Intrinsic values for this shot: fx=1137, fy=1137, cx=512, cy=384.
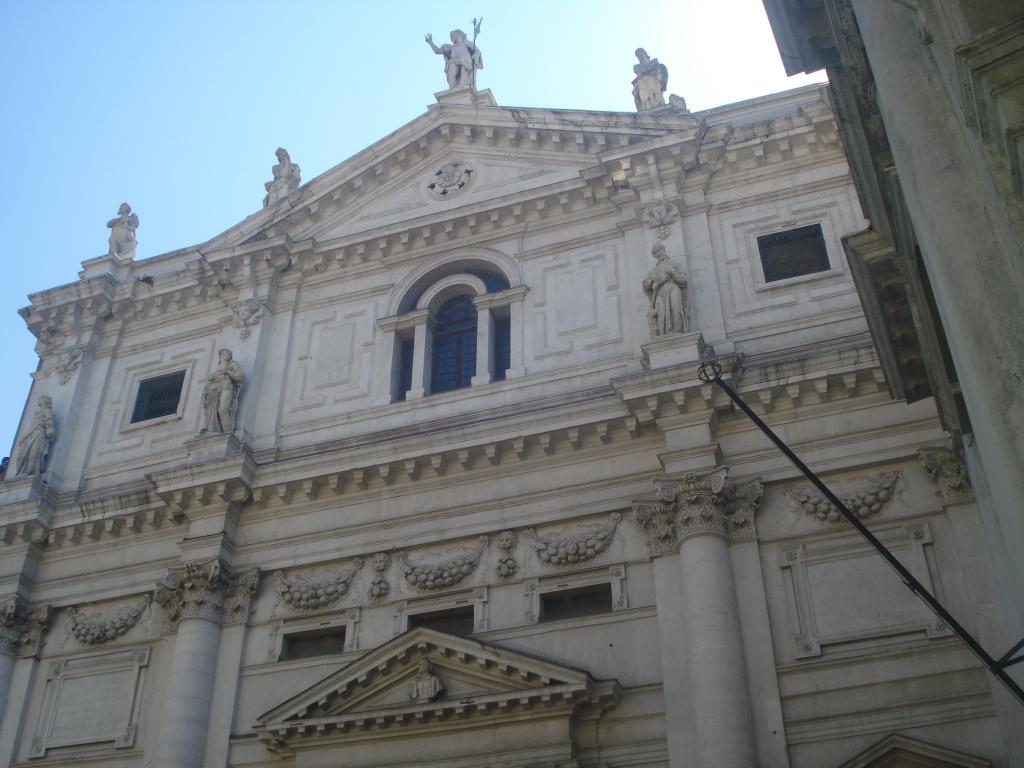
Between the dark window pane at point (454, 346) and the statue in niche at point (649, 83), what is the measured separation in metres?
5.21

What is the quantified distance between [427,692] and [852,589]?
6.06m

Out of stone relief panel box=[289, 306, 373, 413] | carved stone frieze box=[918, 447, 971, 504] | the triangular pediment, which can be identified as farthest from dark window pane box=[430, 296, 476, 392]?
carved stone frieze box=[918, 447, 971, 504]

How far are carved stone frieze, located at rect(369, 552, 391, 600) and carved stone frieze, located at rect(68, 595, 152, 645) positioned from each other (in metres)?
→ 4.19

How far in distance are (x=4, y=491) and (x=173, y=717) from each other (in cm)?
643

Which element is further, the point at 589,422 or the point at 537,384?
the point at 537,384

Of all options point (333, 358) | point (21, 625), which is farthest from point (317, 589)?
point (21, 625)

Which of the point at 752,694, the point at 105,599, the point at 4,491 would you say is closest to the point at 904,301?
the point at 752,694

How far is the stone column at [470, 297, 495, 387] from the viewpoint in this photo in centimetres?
1969

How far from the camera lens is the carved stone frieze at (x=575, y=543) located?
16.9 metres

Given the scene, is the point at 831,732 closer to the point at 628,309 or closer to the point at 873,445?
the point at 873,445

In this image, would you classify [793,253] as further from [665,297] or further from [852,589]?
[852,589]

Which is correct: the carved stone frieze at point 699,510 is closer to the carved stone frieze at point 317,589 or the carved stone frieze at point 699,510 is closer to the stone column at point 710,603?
the stone column at point 710,603

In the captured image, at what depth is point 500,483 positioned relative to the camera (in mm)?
18000

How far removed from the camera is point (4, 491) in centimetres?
2088
